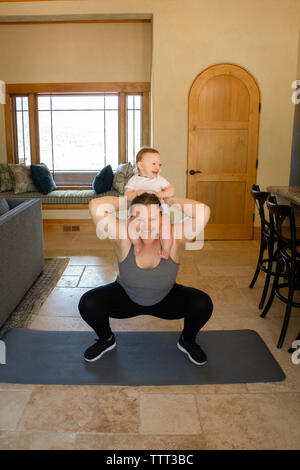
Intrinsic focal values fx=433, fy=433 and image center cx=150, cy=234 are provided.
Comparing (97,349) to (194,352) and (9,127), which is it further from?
(9,127)

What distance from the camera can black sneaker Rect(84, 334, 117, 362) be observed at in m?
2.69

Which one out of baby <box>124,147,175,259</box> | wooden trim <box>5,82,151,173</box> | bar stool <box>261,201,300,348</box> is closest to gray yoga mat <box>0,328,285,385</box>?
bar stool <box>261,201,300,348</box>

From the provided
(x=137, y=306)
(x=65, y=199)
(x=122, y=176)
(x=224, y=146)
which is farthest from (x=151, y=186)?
(x=65, y=199)

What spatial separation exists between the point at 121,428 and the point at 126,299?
0.74m

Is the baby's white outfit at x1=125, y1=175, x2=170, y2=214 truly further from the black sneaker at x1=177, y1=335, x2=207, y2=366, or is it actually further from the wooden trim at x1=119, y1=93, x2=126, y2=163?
the wooden trim at x1=119, y1=93, x2=126, y2=163

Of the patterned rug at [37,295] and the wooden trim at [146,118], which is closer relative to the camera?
the patterned rug at [37,295]

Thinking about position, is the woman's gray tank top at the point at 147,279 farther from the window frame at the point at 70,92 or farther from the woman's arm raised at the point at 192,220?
the window frame at the point at 70,92

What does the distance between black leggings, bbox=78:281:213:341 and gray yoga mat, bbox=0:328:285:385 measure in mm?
278

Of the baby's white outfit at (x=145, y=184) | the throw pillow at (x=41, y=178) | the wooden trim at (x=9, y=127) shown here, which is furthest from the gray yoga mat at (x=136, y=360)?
the wooden trim at (x=9, y=127)

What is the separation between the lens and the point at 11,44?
21.0 feet

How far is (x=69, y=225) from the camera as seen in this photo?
6387 millimetres

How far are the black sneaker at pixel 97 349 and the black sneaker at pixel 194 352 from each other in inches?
18.2

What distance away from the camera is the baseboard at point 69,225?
21.0 feet

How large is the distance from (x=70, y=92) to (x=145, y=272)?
4808 mm
